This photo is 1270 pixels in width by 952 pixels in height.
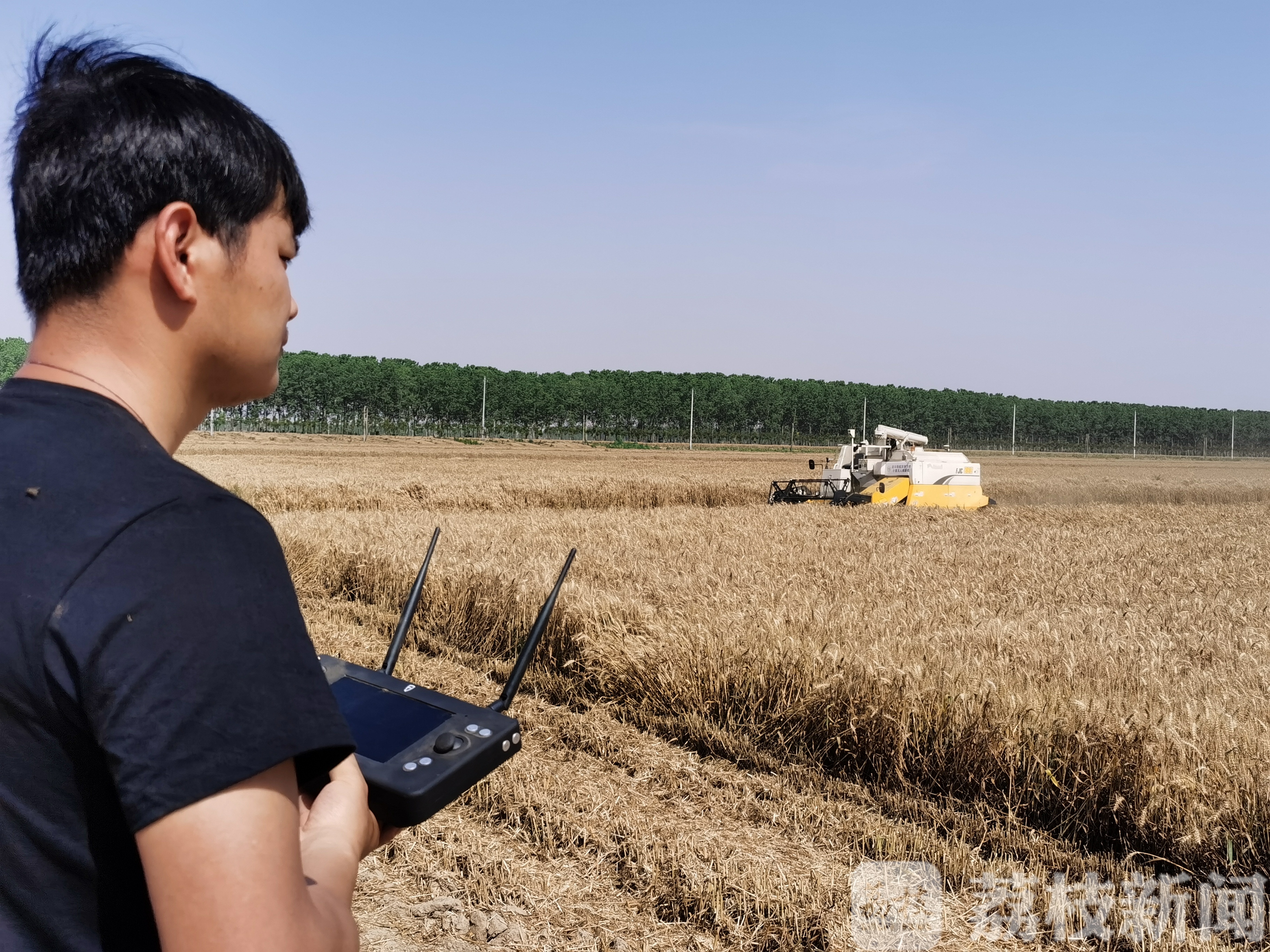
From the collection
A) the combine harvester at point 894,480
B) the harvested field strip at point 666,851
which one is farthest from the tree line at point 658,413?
the harvested field strip at point 666,851

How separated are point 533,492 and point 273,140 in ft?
73.7

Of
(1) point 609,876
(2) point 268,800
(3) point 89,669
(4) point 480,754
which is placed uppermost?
(3) point 89,669

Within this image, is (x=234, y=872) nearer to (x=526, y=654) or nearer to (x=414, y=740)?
(x=414, y=740)

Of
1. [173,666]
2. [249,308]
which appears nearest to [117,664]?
[173,666]

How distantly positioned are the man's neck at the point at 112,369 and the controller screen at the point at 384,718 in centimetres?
65

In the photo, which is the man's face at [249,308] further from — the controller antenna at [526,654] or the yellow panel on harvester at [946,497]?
the yellow panel on harvester at [946,497]

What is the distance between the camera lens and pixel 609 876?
442 cm

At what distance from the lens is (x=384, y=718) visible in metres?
1.62

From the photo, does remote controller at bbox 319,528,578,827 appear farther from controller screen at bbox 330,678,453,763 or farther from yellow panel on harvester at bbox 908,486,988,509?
yellow panel on harvester at bbox 908,486,988,509

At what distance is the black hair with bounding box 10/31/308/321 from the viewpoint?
105 cm

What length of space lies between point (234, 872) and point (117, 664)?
23 centimetres

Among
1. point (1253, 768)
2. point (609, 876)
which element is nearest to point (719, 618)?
point (609, 876)

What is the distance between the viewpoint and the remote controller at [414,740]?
1406mm

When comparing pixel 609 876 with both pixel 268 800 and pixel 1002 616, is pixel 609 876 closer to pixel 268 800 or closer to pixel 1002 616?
pixel 268 800
